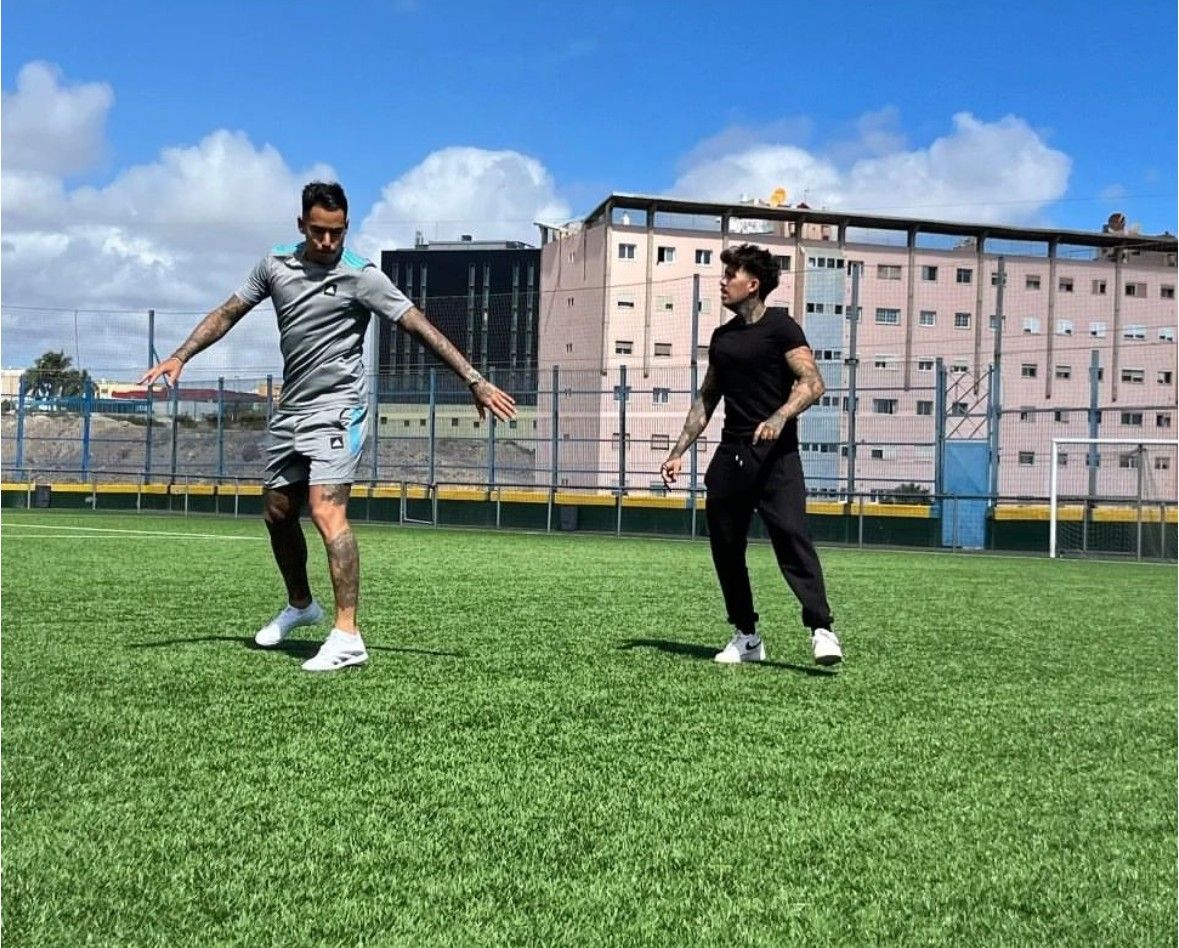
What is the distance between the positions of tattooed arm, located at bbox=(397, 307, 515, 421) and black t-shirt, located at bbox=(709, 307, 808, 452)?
1.08 meters

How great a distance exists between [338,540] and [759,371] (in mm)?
1916

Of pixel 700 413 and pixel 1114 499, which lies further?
pixel 1114 499

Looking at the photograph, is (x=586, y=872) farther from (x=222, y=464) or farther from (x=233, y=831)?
(x=222, y=464)

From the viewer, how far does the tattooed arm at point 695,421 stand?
5746mm

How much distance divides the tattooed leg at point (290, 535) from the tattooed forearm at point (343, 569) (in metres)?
0.21

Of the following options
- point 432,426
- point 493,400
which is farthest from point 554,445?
point 493,400

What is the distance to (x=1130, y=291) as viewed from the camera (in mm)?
66188

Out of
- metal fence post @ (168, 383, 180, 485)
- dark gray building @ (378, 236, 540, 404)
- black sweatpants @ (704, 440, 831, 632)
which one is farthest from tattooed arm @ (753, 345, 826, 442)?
metal fence post @ (168, 383, 180, 485)

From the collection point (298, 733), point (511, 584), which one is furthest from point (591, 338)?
point (298, 733)

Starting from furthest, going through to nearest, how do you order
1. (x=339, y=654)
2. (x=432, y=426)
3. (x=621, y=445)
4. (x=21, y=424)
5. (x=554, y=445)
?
(x=21, y=424)
(x=432, y=426)
(x=554, y=445)
(x=621, y=445)
(x=339, y=654)

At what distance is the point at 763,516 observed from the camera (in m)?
5.52

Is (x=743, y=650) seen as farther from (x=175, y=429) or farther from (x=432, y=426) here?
(x=175, y=429)

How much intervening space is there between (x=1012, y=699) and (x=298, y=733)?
268 centimetres

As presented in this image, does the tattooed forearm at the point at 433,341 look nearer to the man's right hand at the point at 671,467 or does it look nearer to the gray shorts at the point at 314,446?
the gray shorts at the point at 314,446
